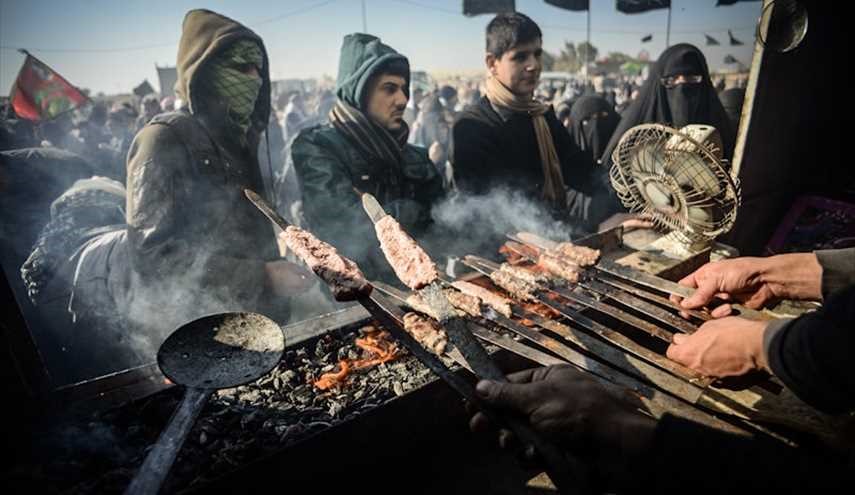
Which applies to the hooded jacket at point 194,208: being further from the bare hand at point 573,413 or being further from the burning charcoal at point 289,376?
the bare hand at point 573,413

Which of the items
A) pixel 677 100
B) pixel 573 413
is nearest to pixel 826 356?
pixel 573 413

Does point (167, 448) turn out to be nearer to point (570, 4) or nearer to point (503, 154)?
point (503, 154)

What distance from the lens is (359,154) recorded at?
180 inches

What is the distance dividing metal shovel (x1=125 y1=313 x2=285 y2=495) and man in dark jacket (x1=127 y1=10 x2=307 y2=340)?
1409mm

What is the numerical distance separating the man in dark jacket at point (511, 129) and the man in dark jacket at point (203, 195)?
101 inches

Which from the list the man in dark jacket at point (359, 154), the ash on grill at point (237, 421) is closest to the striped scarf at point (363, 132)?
the man in dark jacket at point (359, 154)

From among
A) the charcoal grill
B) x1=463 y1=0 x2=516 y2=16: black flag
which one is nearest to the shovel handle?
the charcoal grill

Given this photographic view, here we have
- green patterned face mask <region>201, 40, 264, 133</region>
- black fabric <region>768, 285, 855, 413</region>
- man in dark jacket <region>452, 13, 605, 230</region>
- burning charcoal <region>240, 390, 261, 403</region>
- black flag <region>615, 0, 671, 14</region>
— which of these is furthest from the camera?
black flag <region>615, 0, 671, 14</region>

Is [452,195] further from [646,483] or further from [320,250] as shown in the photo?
[646,483]

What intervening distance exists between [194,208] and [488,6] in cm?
915

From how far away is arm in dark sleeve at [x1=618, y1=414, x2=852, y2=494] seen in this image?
1.26 meters

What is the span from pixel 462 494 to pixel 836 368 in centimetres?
217

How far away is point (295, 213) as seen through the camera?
711cm

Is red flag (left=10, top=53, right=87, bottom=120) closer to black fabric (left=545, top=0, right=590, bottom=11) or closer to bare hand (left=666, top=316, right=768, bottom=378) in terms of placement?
bare hand (left=666, top=316, right=768, bottom=378)
